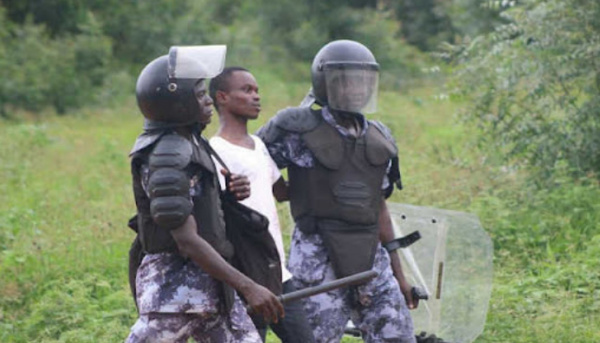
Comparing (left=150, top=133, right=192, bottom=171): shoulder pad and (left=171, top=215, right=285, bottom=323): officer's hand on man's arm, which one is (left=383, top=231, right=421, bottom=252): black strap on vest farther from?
(left=150, top=133, right=192, bottom=171): shoulder pad

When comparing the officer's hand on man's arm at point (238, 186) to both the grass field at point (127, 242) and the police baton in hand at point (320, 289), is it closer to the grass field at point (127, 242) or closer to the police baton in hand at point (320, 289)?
the police baton in hand at point (320, 289)

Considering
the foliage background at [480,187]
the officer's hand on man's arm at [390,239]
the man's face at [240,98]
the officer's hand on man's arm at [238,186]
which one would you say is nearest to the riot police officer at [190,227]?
the officer's hand on man's arm at [238,186]

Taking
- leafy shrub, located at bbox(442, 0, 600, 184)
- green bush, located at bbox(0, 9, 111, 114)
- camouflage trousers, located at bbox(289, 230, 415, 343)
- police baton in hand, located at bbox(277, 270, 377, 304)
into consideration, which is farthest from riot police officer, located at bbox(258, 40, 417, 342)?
green bush, located at bbox(0, 9, 111, 114)

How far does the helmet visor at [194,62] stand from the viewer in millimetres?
4027

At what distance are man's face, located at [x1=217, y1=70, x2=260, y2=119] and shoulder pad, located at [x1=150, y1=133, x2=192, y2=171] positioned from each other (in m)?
1.04

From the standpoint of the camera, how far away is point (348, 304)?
5004mm

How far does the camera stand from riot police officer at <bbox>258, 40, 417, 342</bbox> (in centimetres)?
496

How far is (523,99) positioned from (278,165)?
5191 millimetres

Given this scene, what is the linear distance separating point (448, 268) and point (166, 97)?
2418mm

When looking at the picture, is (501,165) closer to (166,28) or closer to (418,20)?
(166,28)

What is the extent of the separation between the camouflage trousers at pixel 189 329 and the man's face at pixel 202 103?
70 cm

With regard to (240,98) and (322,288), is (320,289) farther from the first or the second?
(240,98)

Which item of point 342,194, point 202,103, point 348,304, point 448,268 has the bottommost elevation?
point 448,268

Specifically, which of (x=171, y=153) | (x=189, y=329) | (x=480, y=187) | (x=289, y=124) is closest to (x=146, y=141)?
(x=171, y=153)
